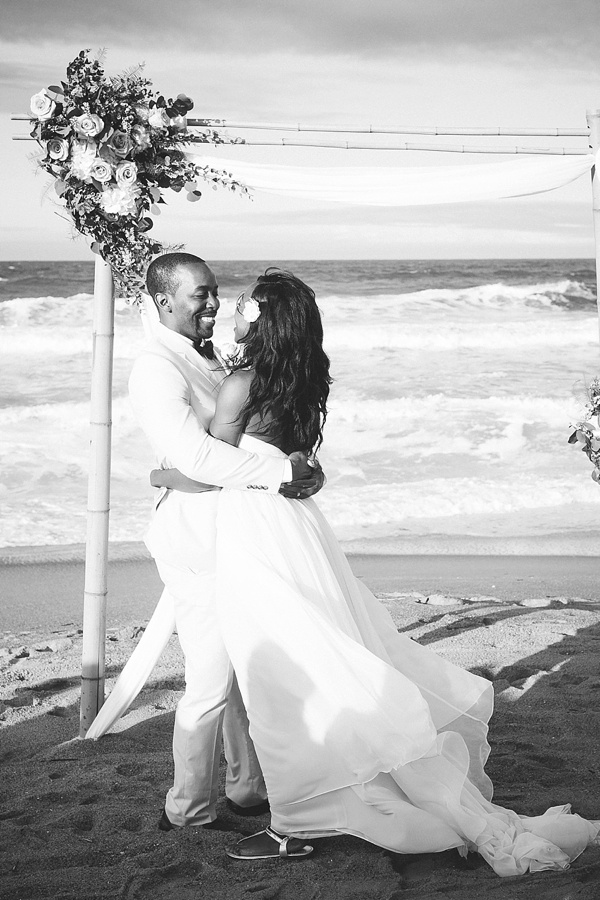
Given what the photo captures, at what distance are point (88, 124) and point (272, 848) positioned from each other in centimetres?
266

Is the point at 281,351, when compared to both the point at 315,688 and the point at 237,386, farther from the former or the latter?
the point at 315,688

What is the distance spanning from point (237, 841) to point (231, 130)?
9.13 feet

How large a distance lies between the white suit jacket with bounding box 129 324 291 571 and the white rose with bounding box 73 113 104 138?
852mm

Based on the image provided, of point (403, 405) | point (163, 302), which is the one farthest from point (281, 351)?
point (403, 405)

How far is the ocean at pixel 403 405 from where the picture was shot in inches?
361

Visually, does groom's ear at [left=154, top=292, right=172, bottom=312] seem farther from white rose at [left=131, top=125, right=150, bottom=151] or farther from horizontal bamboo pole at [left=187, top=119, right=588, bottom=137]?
horizontal bamboo pole at [left=187, top=119, right=588, bottom=137]

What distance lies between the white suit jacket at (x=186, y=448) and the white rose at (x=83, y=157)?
0.76 meters

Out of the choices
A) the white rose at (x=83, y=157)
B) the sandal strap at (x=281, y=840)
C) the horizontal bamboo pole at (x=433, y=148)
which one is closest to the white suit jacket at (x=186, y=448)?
the white rose at (x=83, y=157)

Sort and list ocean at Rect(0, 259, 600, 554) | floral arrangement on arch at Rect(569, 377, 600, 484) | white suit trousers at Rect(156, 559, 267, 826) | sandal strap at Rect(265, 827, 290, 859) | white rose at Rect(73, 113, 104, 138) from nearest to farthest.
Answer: sandal strap at Rect(265, 827, 290, 859), white suit trousers at Rect(156, 559, 267, 826), white rose at Rect(73, 113, 104, 138), floral arrangement on arch at Rect(569, 377, 600, 484), ocean at Rect(0, 259, 600, 554)

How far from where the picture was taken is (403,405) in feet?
47.4

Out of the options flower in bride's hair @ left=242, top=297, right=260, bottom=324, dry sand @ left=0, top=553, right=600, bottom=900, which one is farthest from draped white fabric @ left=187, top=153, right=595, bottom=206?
dry sand @ left=0, top=553, right=600, bottom=900

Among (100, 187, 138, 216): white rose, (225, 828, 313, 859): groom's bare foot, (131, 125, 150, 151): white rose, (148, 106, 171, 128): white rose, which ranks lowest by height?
(225, 828, 313, 859): groom's bare foot

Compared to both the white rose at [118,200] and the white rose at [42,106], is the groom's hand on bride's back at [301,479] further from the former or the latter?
the white rose at [42,106]

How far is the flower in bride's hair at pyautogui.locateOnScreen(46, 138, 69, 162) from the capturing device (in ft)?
11.7
